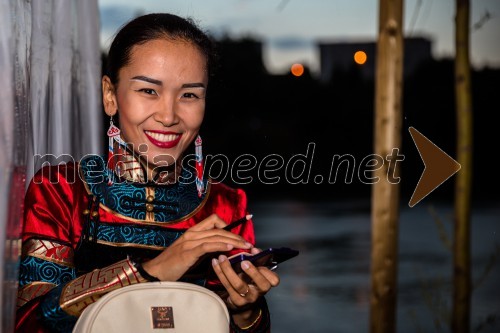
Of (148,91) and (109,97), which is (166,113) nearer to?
(148,91)

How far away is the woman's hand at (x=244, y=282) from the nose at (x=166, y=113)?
343 mm

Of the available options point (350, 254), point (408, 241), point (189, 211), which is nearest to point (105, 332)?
point (189, 211)

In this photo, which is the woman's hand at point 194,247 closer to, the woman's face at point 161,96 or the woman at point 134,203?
the woman at point 134,203

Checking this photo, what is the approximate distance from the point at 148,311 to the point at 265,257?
25 centimetres

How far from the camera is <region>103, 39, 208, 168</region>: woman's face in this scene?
1.76 metres

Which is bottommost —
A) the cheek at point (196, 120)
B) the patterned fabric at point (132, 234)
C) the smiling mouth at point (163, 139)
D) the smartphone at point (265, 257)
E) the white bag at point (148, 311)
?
the white bag at point (148, 311)

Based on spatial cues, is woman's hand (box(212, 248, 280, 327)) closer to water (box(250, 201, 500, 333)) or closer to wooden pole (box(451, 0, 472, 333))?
wooden pole (box(451, 0, 472, 333))

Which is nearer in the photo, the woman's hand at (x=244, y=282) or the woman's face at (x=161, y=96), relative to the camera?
the woman's hand at (x=244, y=282)

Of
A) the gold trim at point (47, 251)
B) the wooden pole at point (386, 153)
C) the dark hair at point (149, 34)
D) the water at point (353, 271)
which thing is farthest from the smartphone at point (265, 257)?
the water at point (353, 271)

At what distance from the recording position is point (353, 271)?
24.4ft

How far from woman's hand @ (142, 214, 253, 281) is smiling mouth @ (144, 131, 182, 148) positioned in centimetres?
27

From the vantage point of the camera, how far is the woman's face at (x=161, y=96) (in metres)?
1.76

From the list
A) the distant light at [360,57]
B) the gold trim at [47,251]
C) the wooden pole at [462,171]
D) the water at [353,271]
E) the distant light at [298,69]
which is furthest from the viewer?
the distant light at [298,69]

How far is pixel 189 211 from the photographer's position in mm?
1940
